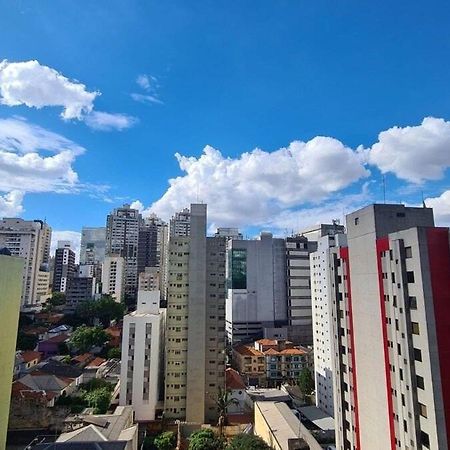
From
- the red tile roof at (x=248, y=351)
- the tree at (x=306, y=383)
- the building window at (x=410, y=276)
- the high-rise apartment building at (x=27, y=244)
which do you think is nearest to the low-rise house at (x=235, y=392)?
the tree at (x=306, y=383)

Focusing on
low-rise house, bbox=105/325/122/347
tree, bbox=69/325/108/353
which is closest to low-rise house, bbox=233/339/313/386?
low-rise house, bbox=105/325/122/347

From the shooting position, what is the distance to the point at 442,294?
1806 cm

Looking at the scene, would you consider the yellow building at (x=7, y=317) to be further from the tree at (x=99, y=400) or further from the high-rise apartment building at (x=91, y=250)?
the high-rise apartment building at (x=91, y=250)

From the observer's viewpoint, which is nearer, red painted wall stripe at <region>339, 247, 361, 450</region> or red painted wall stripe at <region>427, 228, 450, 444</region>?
red painted wall stripe at <region>427, 228, 450, 444</region>

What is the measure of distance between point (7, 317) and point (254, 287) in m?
67.1

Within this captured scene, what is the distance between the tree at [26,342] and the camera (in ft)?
226

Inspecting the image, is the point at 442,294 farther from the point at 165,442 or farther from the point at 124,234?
the point at 124,234

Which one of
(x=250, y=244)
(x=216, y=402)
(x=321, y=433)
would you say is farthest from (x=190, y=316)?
(x=250, y=244)

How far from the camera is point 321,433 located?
1495 inches

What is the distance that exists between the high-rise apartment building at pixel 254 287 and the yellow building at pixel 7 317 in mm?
62857

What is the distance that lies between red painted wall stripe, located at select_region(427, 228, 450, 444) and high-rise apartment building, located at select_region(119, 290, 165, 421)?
3481 cm

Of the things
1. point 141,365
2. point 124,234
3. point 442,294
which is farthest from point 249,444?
point 124,234

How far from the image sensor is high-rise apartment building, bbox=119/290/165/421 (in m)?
43.3

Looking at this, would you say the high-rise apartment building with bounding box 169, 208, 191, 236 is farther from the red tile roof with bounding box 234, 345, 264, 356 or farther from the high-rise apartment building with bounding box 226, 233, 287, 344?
the red tile roof with bounding box 234, 345, 264, 356
